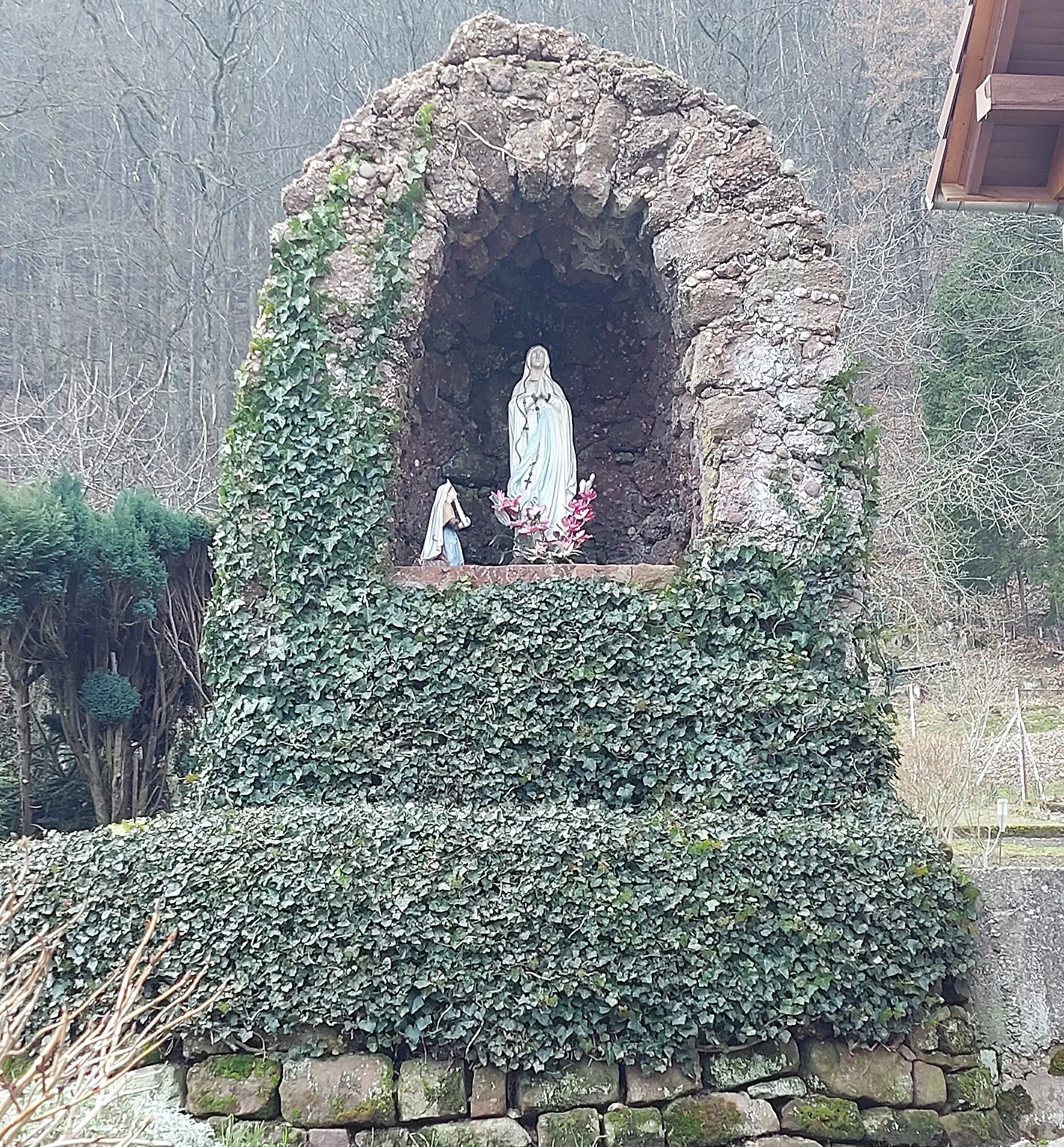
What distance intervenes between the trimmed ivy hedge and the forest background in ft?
27.2

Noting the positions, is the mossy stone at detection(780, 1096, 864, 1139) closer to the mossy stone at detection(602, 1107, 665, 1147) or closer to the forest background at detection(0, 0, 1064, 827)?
the mossy stone at detection(602, 1107, 665, 1147)

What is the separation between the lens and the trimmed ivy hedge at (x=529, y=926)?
13.1 feet

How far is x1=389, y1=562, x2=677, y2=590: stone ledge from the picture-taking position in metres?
5.50

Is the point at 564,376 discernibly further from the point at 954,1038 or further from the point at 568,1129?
the point at 568,1129

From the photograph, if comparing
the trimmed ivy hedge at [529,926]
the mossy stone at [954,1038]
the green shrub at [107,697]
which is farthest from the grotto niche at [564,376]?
the mossy stone at [954,1038]

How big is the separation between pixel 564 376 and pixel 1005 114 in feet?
13.2

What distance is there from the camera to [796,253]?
570 cm

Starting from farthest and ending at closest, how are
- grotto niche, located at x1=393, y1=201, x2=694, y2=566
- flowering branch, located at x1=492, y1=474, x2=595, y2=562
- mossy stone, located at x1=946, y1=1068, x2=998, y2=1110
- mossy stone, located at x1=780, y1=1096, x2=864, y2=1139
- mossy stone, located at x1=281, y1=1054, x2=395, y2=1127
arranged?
grotto niche, located at x1=393, y1=201, x2=694, y2=566
flowering branch, located at x1=492, y1=474, x2=595, y2=562
mossy stone, located at x1=946, y1=1068, x2=998, y2=1110
mossy stone, located at x1=780, y1=1096, x2=864, y2=1139
mossy stone, located at x1=281, y1=1054, x2=395, y2=1127

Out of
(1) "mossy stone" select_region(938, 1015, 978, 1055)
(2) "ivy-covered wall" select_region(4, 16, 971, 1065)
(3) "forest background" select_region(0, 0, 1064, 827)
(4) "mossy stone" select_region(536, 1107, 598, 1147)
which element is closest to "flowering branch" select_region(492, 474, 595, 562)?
(2) "ivy-covered wall" select_region(4, 16, 971, 1065)

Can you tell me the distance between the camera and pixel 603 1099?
3.99 metres

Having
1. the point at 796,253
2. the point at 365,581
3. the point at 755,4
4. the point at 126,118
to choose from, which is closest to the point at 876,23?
the point at 755,4

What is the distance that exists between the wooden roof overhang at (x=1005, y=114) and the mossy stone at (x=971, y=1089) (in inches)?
152

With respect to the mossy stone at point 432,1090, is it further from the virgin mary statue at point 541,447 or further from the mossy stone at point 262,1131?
the virgin mary statue at point 541,447

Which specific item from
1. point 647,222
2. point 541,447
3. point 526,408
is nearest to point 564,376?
point 526,408
